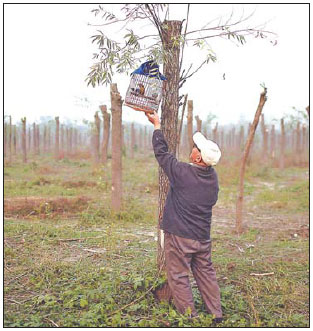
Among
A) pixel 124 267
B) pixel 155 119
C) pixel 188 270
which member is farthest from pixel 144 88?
pixel 124 267

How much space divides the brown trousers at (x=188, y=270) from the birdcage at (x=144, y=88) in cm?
112

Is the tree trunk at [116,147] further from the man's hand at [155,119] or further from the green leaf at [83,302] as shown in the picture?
the green leaf at [83,302]

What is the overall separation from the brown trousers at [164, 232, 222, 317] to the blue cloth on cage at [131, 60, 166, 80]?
1356mm

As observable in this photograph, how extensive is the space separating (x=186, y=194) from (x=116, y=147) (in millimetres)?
4608

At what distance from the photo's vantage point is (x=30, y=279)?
14.2 feet

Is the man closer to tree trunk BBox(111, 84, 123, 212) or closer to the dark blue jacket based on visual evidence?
the dark blue jacket

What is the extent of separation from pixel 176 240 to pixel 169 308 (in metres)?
0.63

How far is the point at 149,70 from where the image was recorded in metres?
3.67

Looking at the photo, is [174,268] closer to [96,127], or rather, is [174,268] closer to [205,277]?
[205,277]

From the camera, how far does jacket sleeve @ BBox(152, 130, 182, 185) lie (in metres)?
3.43

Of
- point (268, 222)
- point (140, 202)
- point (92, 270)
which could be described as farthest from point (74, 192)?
point (92, 270)

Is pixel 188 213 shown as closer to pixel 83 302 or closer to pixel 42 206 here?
pixel 83 302

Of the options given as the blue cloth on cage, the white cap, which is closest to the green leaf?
the white cap

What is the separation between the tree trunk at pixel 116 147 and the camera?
7.92m
